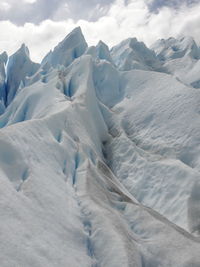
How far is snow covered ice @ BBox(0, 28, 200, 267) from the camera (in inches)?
442

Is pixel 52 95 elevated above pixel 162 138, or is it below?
above

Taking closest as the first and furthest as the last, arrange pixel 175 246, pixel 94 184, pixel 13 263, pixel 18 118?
pixel 13 263 → pixel 175 246 → pixel 94 184 → pixel 18 118

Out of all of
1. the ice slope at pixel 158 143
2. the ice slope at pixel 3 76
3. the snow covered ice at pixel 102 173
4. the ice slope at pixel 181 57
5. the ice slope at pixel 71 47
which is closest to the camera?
the snow covered ice at pixel 102 173

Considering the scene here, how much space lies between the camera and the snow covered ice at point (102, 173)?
11.2 metres

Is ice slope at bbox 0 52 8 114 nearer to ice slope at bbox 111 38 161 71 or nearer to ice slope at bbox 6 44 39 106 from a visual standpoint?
ice slope at bbox 6 44 39 106

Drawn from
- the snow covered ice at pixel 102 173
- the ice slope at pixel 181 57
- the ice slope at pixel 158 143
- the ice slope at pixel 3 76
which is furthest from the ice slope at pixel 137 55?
the ice slope at pixel 158 143

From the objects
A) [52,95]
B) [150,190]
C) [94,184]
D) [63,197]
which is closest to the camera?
[63,197]

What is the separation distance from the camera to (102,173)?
17.8 meters

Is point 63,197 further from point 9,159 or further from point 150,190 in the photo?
point 150,190

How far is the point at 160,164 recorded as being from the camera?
2055 centimetres

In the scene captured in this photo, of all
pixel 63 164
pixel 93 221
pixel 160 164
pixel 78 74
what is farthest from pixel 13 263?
pixel 78 74

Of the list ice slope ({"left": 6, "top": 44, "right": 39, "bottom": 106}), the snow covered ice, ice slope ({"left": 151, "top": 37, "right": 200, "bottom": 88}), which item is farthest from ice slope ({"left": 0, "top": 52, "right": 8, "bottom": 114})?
ice slope ({"left": 151, "top": 37, "right": 200, "bottom": 88})

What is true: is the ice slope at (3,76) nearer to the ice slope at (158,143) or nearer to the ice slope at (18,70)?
the ice slope at (18,70)

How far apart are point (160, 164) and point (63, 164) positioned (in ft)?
23.5
